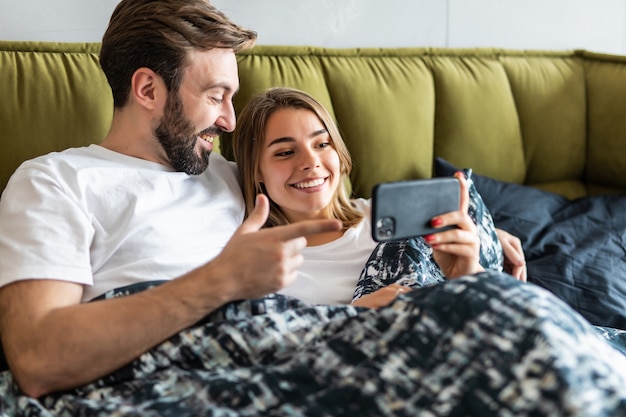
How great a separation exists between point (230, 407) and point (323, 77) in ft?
3.61

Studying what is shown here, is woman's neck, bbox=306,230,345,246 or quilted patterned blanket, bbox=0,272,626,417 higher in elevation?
quilted patterned blanket, bbox=0,272,626,417

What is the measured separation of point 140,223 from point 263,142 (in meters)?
0.38

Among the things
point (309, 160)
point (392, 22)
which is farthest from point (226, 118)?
point (392, 22)

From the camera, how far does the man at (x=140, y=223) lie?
1.15 metres

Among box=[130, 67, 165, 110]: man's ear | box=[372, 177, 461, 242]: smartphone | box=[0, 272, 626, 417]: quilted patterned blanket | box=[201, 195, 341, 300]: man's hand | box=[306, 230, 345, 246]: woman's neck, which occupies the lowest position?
box=[306, 230, 345, 246]: woman's neck

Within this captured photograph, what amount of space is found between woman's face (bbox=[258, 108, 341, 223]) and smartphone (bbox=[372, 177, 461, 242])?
1.32ft

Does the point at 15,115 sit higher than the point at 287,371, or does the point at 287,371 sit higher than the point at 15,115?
the point at 15,115

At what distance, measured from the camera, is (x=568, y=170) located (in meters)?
2.31

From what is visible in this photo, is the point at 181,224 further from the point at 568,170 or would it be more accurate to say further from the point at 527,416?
the point at 568,170

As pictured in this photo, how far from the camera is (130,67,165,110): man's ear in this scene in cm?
152

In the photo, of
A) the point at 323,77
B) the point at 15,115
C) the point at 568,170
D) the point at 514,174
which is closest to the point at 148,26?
the point at 15,115

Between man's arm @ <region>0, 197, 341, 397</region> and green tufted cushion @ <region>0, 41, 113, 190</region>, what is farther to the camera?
green tufted cushion @ <region>0, 41, 113, 190</region>

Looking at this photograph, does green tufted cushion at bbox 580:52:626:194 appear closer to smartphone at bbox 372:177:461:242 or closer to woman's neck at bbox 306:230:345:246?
woman's neck at bbox 306:230:345:246

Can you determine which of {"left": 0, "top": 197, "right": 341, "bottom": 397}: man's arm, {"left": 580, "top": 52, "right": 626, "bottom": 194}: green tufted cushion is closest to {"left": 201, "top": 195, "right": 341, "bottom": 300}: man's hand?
{"left": 0, "top": 197, "right": 341, "bottom": 397}: man's arm
